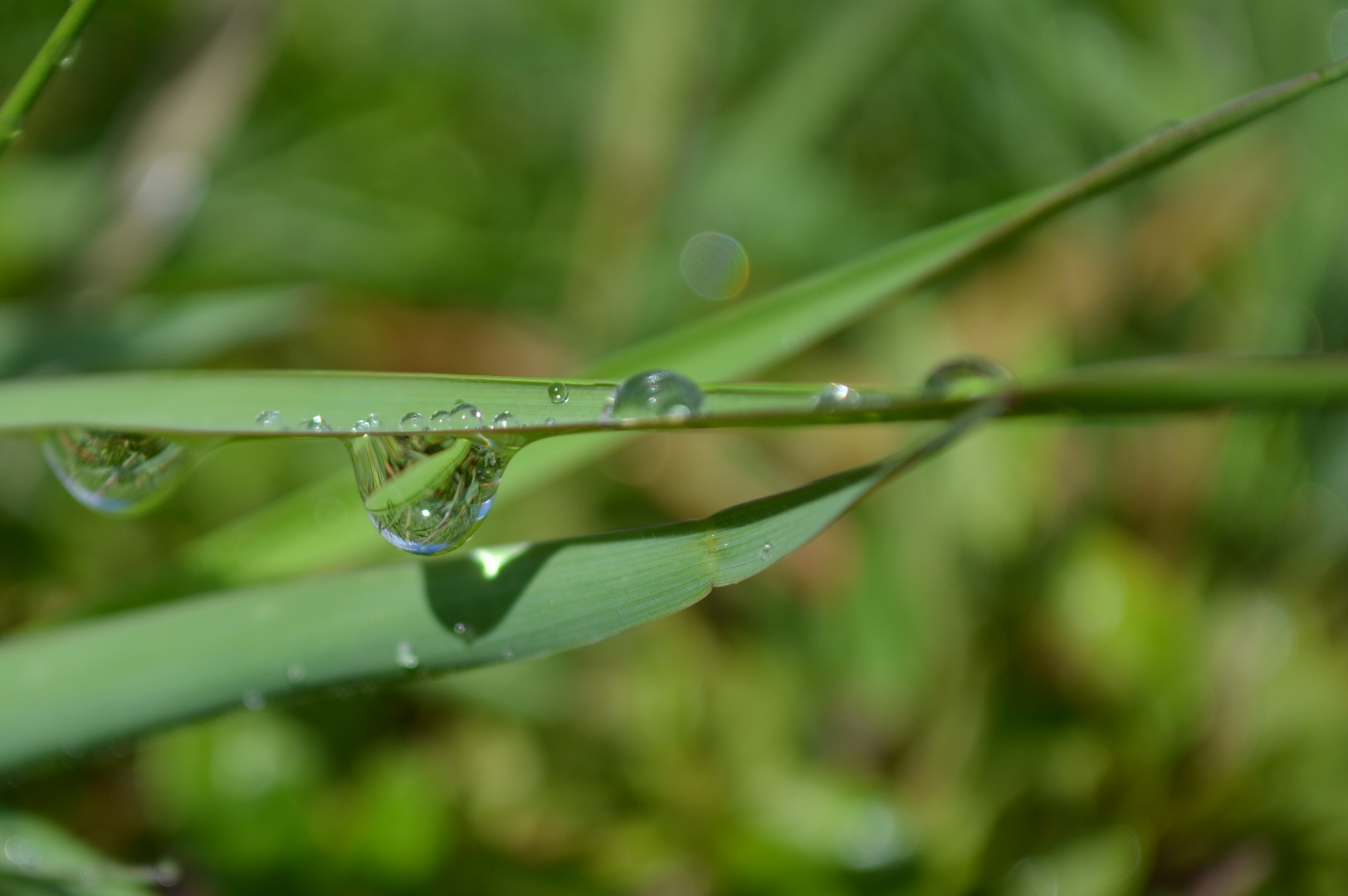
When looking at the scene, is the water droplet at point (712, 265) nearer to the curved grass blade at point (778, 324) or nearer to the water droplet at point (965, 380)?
the curved grass blade at point (778, 324)

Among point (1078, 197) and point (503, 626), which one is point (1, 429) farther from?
point (1078, 197)

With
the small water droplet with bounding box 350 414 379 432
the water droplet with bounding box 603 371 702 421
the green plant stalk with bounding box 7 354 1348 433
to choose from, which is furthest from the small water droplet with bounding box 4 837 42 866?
the water droplet with bounding box 603 371 702 421

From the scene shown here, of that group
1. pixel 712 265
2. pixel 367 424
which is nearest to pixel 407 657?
pixel 367 424

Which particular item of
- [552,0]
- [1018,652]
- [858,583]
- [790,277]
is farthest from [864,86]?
[1018,652]

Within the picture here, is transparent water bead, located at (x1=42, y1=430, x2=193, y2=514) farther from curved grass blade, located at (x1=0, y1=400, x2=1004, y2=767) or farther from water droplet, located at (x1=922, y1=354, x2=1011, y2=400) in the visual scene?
water droplet, located at (x1=922, y1=354, x2=1011, y2=400)

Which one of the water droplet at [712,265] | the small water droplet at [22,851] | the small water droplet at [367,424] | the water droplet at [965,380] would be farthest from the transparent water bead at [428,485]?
the water droplet at [712,265]

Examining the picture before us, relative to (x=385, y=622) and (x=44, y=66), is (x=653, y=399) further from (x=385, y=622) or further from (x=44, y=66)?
(x=44, y=66)
